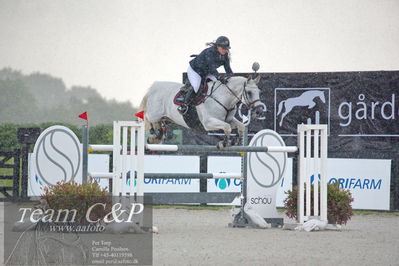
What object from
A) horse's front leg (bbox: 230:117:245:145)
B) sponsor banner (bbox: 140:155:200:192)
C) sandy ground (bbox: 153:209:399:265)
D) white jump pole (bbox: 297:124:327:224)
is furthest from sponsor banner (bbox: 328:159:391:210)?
horse's front leg (bbox: 230:117:245:145)

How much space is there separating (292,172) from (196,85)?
13.2 ft

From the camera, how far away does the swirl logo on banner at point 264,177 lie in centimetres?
738

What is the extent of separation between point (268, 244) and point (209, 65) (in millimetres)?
1981

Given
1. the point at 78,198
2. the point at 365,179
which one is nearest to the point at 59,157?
the point at 78,198

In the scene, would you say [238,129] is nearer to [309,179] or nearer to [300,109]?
[309,179]

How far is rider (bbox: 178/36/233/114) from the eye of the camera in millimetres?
6395

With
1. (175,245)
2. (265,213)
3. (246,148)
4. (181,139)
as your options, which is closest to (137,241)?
(175,245)

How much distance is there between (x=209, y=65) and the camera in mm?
6461

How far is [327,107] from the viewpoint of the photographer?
36.0ft

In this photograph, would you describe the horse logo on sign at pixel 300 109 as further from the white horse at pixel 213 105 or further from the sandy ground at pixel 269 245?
the white horse at pixel 213 105

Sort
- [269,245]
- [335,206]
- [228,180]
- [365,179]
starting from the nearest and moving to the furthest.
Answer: [269,245] < [335,206] < [365,179] < [228,180]

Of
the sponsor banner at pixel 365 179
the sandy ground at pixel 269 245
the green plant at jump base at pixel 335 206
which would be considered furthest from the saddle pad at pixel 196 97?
the sponsor banner at pixel 365 179

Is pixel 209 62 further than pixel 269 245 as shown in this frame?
Yes

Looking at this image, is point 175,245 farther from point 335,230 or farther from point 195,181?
point 195,181
